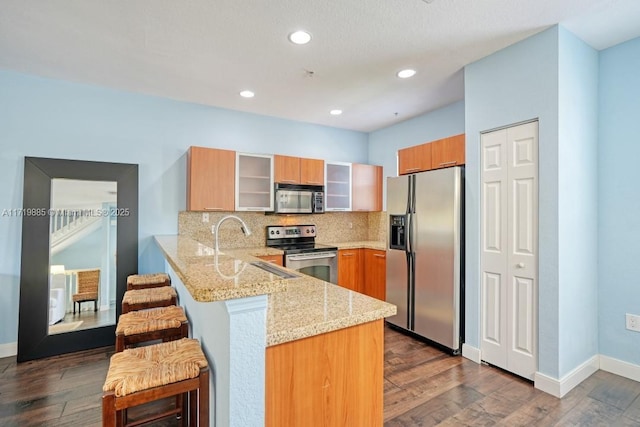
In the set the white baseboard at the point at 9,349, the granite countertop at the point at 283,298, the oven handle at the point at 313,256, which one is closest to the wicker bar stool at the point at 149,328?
the granite countertop at the point at 283,298

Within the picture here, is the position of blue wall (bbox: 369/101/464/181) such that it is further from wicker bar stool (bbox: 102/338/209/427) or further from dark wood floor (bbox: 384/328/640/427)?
wicker bar stool (bbox: 102/338/209/427)

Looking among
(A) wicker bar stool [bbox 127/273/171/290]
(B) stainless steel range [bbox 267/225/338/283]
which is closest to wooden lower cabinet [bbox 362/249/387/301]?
(B) stainless steel range [bbox 267/225/338/283]

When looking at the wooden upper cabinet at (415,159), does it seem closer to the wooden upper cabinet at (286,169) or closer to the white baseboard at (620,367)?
the wooden upper cabinet at (286,169)

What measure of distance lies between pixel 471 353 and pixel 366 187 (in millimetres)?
2697

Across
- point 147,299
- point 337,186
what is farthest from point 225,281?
point 337,186

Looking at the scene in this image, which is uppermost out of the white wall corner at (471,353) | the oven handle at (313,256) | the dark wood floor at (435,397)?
the oven handle at (313,256)

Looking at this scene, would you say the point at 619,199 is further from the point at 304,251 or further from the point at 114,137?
the point at 114,137

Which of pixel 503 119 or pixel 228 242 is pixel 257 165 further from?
pixel 503 119

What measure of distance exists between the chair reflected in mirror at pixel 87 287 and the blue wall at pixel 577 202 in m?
4.27

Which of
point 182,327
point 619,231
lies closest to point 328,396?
point 182,327

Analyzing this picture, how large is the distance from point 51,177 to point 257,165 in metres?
2.08

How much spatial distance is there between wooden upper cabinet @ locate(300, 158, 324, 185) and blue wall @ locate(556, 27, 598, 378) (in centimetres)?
263

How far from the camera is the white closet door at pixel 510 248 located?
8.09ft

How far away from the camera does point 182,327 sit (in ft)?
6.49
